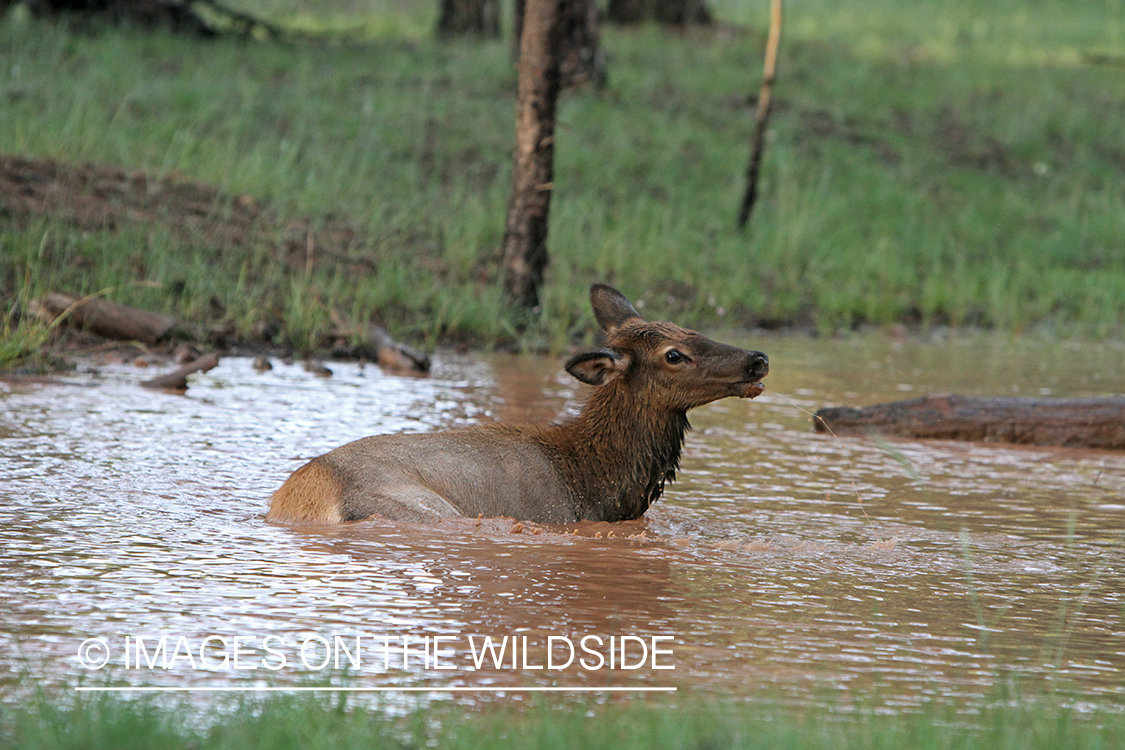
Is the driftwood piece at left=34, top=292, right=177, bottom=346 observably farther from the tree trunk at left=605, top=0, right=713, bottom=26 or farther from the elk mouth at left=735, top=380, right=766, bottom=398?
the tree trunk at left=605, top=0, right=713, bottom=26

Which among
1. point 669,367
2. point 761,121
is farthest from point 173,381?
point 761,121

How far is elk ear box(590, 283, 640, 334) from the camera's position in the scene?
694 centimetres

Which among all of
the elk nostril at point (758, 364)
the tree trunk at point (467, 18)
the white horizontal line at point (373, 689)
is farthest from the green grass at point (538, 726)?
the tree trunk at point (467, 18)

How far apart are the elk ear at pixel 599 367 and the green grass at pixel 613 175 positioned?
5.17m

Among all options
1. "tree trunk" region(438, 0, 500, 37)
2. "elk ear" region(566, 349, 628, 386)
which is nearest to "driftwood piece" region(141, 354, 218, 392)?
"elk ear" region(566, 349, 628, 386)

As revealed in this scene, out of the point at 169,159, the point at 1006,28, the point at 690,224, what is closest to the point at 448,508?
the point at 169,159

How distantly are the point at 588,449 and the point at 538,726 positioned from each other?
122 inches

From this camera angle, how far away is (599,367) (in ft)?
21.5

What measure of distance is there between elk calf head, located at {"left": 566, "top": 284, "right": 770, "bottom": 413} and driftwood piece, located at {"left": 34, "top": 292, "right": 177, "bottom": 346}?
511 centimetres

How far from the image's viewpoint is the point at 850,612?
4797 millimetres

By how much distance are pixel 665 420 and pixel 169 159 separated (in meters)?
9.11

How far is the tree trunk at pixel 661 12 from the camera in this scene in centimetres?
2933

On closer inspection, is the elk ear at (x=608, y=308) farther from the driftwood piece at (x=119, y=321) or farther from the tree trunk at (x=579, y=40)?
the tree trunk at (x=579, y=40)

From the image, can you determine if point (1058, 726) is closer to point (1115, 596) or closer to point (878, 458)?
point (1115, 596)
